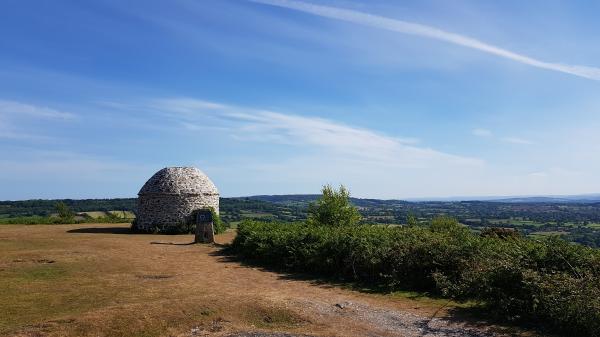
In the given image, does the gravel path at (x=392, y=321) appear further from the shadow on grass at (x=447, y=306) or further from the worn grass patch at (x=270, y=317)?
the worn grass patch at (x=270, y=317)

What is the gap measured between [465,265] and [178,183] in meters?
22.4

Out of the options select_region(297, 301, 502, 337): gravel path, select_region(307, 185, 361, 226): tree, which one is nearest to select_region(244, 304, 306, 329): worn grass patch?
select_region(297, 301, 502, 337): gravel path

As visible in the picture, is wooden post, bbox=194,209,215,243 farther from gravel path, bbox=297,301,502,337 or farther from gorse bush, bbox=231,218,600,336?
gravel path, bbox=297,301,502,337

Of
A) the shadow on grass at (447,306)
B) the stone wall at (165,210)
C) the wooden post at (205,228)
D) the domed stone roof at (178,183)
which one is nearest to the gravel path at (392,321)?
the shadow on grass at (447,306)

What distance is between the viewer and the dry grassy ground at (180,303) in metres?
9.71

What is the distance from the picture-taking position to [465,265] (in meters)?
13.0

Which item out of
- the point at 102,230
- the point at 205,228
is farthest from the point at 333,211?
the point at 102,230

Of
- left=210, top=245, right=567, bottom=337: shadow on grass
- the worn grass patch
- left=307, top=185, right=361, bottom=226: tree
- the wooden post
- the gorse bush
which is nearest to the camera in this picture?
the gorse bush

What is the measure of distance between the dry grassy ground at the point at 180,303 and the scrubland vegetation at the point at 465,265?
1136 millimetres

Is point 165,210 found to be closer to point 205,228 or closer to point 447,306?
point 205,228

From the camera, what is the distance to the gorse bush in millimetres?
9758

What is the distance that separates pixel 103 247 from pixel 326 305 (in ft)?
47.5

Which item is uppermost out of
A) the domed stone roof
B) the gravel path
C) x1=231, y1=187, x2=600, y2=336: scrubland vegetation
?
the domed stone roof

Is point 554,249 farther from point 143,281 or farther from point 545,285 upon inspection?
point 143,281
